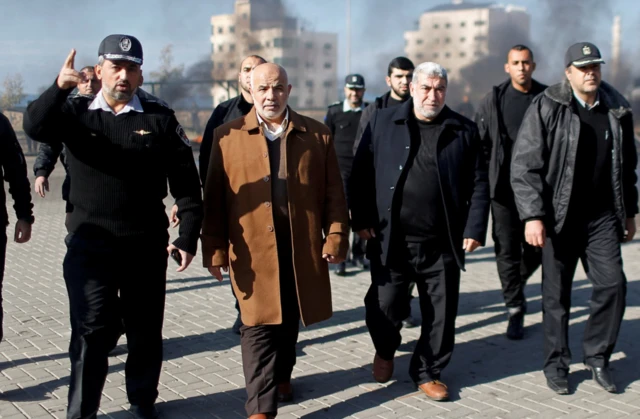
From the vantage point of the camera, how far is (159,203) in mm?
4078

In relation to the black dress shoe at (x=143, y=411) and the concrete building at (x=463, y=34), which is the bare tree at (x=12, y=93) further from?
the concrete building at (x=463, y=34)

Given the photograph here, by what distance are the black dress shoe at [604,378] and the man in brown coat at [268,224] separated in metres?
1.77

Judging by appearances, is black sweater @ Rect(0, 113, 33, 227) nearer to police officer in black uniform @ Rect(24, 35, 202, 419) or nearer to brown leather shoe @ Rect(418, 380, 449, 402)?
police officer in black uniform @ Rect(24, 35, 202, 419)

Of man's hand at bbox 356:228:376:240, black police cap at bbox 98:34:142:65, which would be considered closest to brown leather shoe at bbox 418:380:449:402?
man's hand at bbox 356:228:376:240

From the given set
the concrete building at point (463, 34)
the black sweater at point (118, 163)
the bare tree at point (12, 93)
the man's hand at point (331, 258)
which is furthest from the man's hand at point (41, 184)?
the concrete building at point (463, 34)

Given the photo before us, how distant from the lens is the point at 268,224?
4.18 m

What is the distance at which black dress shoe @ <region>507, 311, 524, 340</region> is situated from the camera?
5.98 metres

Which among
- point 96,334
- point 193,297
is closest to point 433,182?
point 96,334

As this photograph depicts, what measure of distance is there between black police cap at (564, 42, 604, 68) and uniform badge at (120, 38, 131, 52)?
Answer: 2587 mm

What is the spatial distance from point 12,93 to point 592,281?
22.2 meters

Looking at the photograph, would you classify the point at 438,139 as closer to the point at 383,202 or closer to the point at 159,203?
the point at 383,202

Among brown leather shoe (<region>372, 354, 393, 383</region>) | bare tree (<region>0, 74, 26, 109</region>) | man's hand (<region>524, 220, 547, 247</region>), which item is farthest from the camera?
bare tree (<region>0, 74, 26, 109</region>)

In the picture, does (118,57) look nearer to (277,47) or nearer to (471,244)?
(471,244)

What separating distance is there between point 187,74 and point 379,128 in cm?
4075
